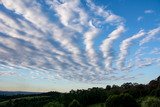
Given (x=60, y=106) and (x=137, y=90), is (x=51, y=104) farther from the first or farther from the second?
(x=137, y=90)

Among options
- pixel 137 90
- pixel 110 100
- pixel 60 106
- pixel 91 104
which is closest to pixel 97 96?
pixel 91 104

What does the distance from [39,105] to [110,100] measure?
72.3 m

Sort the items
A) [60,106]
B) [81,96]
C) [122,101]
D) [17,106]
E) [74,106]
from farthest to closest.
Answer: [17,106]
[81,96]
[60,106]
[74,106]
[122,101]

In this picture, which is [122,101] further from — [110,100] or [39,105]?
[39,105]

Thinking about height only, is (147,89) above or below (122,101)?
above

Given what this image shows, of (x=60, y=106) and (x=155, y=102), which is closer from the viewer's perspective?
(x=155, y=102)

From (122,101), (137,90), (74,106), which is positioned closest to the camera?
(122,101)

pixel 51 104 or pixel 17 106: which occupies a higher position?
pixel 17 106

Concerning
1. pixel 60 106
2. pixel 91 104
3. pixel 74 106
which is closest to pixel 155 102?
pixel 74 106

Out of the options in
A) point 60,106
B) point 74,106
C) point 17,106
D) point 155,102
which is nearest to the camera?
point 155,102

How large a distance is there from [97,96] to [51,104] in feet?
124

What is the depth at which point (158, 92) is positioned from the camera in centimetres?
12838

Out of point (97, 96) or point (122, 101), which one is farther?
point (97, 96)

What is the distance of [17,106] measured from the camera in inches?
7815
